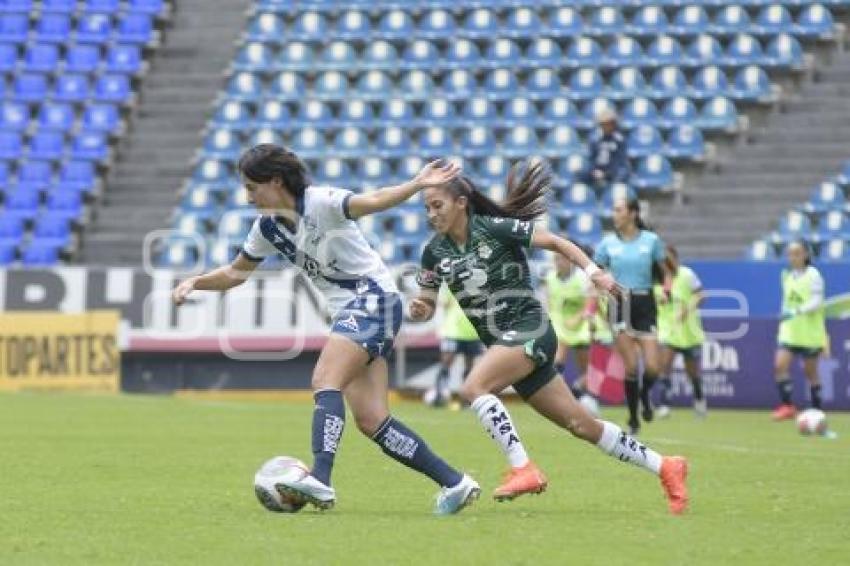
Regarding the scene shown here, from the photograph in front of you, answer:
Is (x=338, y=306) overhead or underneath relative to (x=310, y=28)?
underneath

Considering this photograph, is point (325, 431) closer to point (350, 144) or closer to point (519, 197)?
point (519, 197)

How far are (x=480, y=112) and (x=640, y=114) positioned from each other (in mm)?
2647

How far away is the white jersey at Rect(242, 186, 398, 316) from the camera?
10.7m

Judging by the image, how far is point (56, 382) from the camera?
29109 millimetres

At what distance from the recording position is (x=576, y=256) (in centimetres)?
1072

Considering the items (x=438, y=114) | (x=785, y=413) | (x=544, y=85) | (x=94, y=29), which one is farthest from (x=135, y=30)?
(x=785, y=413)

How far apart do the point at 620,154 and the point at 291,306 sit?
5194mm

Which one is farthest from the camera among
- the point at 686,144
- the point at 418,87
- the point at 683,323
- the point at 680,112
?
the point at 418,87

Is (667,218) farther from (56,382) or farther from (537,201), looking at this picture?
(537,201)

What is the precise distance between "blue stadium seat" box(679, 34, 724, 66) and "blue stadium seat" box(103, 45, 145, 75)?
31.8 feet

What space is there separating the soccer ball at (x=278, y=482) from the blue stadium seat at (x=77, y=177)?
22.3m

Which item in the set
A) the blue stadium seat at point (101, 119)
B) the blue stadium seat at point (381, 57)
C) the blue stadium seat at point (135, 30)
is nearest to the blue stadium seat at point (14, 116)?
the blue stadium seat at point (101, 119)

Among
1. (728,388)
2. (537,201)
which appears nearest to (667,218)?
(728,388)

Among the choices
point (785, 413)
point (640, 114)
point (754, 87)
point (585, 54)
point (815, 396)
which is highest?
point (585, 54)
